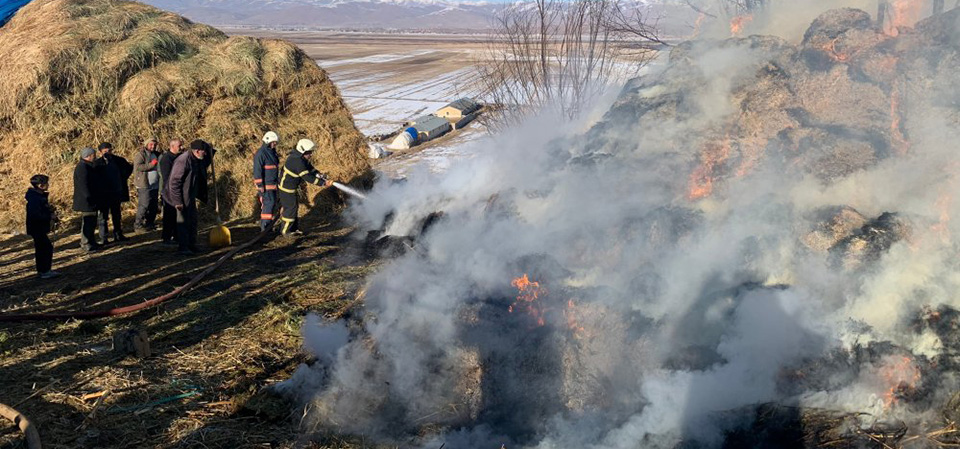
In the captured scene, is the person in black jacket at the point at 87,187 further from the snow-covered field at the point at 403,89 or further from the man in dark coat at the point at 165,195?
the snow-covered field at the point at 403,89

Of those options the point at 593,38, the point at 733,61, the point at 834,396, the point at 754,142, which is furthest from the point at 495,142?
the point at 834,396

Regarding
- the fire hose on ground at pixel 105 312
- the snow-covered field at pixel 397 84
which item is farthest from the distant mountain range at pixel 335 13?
the fire hose on ground at pixel 105 312

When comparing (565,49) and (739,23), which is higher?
(739,23)

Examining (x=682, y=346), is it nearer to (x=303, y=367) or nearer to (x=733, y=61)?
(x=303, y=367)

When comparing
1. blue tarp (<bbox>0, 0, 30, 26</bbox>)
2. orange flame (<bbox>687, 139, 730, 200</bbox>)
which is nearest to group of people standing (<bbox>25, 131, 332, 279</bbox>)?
blue tarp (<bbox>0, 0, 30, 26</bbox>)

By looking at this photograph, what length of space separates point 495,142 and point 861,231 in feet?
20.8

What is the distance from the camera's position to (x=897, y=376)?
16.0ft

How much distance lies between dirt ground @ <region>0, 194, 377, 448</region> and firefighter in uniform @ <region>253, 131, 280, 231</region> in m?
0.45

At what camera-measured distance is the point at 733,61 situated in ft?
27.7

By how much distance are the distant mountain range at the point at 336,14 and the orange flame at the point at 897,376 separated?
443 ft

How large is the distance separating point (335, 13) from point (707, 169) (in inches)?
6581

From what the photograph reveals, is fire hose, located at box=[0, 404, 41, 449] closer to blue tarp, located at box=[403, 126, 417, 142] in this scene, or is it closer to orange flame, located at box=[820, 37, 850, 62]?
orange flame, located at box=[820, 37, 850, 62]

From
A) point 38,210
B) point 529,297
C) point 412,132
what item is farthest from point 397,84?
point 529,297

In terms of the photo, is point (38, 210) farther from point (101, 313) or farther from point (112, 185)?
point (101, 313)
